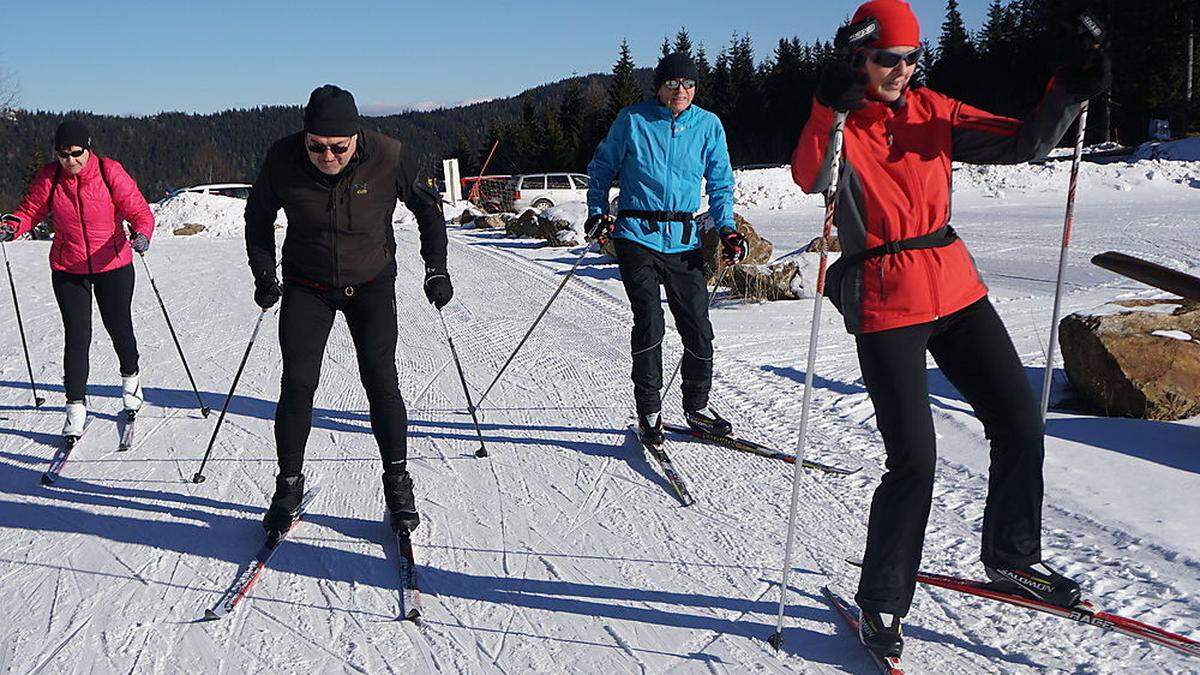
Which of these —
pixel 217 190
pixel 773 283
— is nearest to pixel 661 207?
pixel 773 283

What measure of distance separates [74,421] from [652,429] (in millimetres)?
3531

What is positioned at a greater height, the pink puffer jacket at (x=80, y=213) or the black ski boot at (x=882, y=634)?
the pink puffer jacket at (x=80, y=213)

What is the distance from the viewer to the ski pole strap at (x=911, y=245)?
270 centimetres

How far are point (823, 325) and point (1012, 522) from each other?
17.6 feet

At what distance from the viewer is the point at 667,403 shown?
604 centimetres

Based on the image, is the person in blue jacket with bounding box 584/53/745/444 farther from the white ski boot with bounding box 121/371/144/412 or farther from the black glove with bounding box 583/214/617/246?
the white ski boot with bounding box 121/371/144/412

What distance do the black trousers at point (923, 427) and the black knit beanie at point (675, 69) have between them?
2264 millimetres

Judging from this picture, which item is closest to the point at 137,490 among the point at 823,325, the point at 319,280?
the point at 319,280

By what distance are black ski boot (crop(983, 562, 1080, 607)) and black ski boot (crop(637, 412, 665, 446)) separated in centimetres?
226

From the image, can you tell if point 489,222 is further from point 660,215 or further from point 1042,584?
point 1042,584

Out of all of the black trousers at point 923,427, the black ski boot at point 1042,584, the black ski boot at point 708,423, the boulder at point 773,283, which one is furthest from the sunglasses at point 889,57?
the boulder at point 773,283

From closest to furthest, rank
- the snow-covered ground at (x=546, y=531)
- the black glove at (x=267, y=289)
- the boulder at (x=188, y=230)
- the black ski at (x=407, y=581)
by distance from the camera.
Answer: the snow-covered ground at (x=546, y=531), the black ski at (x=407, y=581), the black glove at (x=267, y=289), the boulder at (x=188, y=230)

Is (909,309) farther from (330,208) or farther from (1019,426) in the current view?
(330,208)

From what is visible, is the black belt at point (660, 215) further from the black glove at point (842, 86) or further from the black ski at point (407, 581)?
the black glove at point (842, 86)
